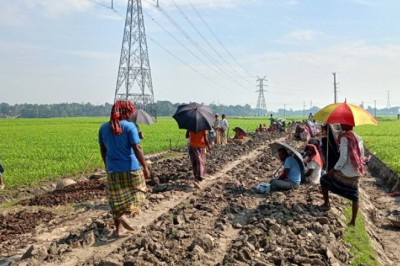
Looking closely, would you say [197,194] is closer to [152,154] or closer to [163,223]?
[163,223]

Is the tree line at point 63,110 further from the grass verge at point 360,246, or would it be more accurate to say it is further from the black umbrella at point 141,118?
the grass verge at point 360,246

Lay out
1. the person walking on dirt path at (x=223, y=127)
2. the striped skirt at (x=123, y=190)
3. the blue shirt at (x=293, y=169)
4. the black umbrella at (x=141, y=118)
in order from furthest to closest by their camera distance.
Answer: the person walking on dirt path at (x=223, y=127) < the black umbrella at (x=141, y=118) < the blue shirt at (x=293, y=169) < the striped skirt at (x=123, y=190)

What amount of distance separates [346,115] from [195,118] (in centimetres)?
393

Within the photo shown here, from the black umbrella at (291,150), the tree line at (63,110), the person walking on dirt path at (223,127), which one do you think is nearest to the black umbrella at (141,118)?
the black umbrella at (291,150)

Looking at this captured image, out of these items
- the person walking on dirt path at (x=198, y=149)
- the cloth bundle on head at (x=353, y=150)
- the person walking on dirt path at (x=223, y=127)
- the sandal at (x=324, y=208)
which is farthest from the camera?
the person walking on dirt path at (x=223, y=127)

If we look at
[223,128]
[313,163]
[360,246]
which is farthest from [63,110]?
[360,246]

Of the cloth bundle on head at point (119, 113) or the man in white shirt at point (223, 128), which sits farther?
the man in white shirt at point (223, 128)

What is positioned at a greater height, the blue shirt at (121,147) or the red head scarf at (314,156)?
the blue shirt at (121,147)

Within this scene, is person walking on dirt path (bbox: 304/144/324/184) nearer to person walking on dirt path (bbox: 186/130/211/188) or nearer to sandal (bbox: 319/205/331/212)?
sandal (bbox: 319/205/331/212)

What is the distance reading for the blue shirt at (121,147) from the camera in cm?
655

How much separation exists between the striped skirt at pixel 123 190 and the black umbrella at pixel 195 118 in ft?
13.6

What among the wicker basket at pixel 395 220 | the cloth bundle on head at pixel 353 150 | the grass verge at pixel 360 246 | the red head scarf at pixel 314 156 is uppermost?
the cloth bundle on head at pixel 353 150

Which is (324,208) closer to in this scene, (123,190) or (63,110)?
(123,190)

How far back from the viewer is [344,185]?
26.5 feet
